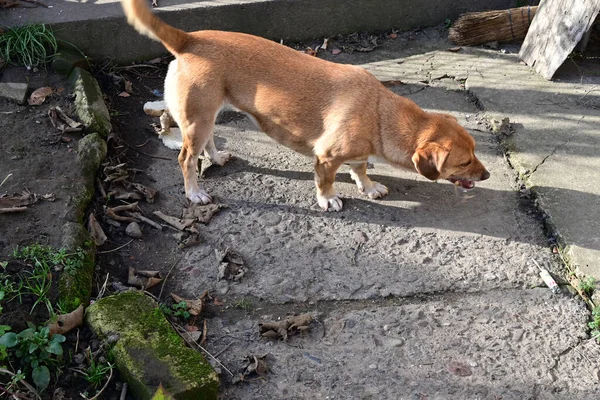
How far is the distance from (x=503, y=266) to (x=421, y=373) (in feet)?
4.03

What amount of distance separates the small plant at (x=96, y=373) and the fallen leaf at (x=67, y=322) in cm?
30

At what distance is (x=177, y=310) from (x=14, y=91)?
294 cm

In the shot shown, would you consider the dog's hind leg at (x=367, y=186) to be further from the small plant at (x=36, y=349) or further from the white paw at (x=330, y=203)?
the small plant at (x=36, y=349)

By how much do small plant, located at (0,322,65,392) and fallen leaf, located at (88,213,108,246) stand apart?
1.12m

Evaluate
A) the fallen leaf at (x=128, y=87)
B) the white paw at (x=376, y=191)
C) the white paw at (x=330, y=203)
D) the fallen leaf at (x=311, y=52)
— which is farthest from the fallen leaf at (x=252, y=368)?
the fallen leaf at (x=311, y=52)

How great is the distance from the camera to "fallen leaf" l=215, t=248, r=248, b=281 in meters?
4.55

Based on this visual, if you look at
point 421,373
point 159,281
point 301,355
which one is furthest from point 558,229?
point 159,281

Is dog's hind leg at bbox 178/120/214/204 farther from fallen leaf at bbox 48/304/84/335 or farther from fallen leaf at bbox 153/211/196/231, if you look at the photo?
fallen leaf at bbox 48/304/84/335

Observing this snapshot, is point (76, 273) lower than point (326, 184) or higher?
lower

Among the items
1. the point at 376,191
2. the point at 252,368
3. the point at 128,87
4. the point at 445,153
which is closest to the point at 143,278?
the point at 252,368

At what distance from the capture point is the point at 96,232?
4.71 meters

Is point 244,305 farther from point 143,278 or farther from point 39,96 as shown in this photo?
point 39,96

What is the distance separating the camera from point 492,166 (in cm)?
559

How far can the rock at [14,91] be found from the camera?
18.8 ft
